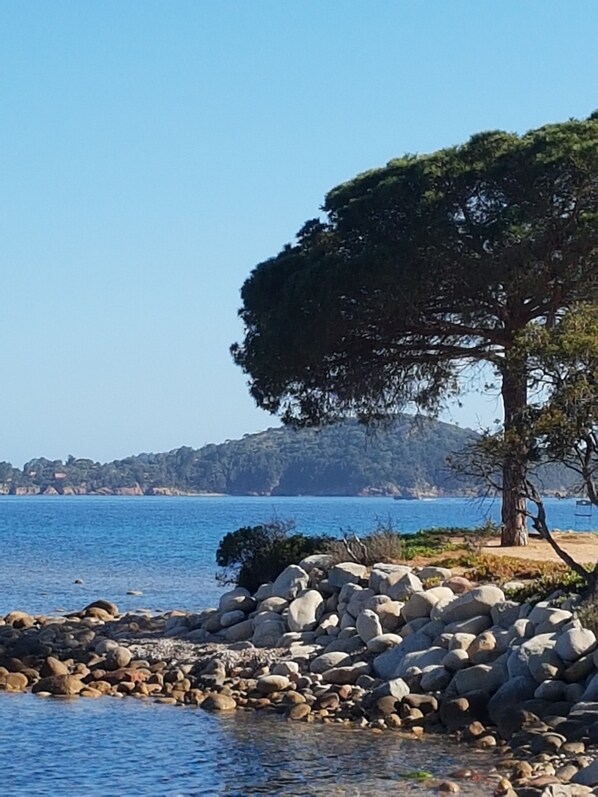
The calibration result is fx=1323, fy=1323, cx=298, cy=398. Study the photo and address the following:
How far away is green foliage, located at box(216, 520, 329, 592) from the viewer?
26328mm

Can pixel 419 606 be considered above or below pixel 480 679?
above

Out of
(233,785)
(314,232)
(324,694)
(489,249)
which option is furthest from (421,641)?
(314,232)

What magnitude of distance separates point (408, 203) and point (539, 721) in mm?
13862

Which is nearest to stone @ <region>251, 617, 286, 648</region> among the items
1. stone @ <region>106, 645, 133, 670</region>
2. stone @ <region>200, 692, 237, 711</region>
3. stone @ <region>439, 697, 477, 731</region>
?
stone @ <region>106, 645, 133, 670</region>

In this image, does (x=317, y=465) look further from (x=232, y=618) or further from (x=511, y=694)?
(x=511, y=694)

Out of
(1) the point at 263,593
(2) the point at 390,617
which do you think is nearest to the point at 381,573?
(2) the point at 390,617

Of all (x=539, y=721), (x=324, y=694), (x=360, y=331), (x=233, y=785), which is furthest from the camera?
(x=360, y=331)

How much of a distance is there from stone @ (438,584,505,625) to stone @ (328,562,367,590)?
9.80 feet

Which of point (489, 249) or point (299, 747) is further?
point (489, 249)

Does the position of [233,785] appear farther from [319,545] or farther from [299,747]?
[319,545]

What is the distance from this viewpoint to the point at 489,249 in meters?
26.9

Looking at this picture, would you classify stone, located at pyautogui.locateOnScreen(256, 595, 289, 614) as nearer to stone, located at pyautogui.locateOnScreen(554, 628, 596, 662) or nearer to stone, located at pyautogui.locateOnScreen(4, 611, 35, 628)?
stone, located at pyautogui.locateOnScreen(4, 611, 35, 628)

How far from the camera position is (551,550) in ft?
90.7

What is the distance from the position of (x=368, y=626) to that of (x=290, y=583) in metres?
3.21
